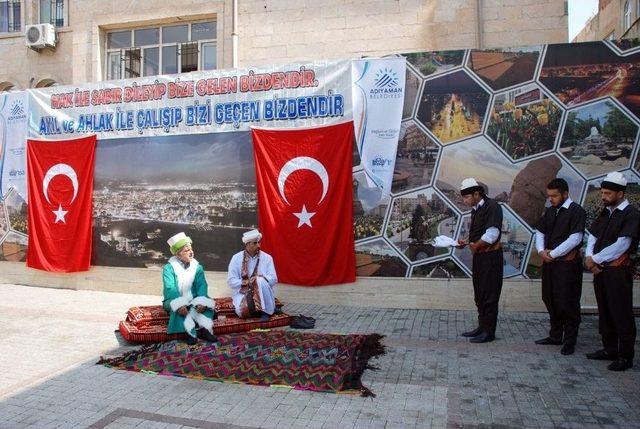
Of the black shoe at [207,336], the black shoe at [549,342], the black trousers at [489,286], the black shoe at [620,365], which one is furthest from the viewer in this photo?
the black trousers at [489,286]

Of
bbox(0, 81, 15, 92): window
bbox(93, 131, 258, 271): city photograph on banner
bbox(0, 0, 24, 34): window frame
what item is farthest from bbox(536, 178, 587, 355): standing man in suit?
bbox(0, 0, 24, 34): window frame

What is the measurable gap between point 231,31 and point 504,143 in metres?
6.23

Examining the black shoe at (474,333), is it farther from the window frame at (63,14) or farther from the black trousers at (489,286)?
the window frame at (63,14)

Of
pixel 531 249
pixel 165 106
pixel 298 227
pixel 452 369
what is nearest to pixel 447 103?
pixel 531 249

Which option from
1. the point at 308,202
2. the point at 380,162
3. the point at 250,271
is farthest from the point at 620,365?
the point at 308,202

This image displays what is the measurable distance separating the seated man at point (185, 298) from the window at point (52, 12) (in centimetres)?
951

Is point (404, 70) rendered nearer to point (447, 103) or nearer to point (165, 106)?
point (447, 103)

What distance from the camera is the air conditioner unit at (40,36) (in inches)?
469

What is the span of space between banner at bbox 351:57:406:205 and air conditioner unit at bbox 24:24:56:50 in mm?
8471

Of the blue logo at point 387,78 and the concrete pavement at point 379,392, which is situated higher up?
the blue logo at point 387,78

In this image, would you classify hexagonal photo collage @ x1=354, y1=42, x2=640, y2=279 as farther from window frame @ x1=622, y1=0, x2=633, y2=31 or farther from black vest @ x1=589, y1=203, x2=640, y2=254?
window frame @ x1=622, y1=0, x2=633, y2=31

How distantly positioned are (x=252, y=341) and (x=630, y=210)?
401cm

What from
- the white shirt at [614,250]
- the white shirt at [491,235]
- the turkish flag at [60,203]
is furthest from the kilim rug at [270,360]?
the turkish flag at [60,203]

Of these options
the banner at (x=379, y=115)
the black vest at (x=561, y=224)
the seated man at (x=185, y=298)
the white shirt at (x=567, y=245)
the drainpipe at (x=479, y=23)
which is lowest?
the seated man at (x=185, y=298)
